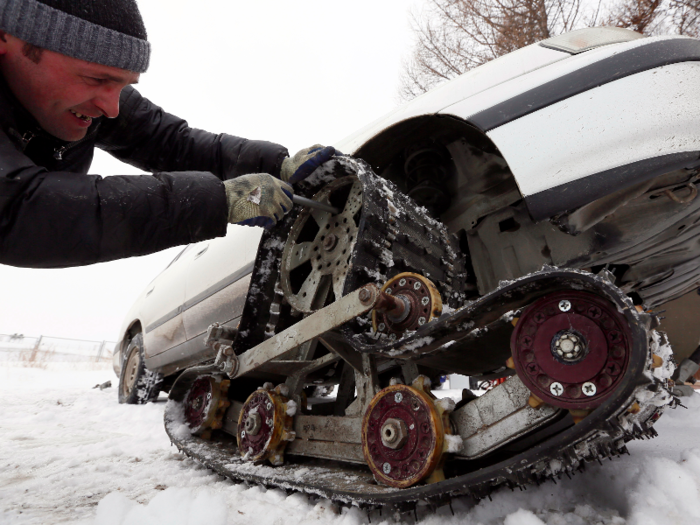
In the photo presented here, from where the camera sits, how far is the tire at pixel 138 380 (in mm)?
4664

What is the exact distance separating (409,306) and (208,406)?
5.39 feet

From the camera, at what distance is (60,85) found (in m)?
1.42

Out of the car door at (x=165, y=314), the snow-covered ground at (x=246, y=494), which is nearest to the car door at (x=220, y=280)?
the car door at (x=165, y=314)

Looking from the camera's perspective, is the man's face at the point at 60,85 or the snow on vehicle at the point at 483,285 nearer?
the snow on vehicle at the point at 483,285

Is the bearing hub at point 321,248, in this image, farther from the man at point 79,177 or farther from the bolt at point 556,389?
the bolt at point 556,389

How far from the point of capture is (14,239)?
1.19 meters

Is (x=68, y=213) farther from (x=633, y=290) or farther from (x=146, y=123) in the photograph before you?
(x=633, y=290)

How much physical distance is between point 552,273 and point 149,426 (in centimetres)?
357

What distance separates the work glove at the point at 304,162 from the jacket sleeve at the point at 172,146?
7.3 inches

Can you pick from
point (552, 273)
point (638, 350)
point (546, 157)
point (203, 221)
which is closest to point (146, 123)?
point (203, 221)

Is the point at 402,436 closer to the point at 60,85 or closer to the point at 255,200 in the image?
the point at 255,200

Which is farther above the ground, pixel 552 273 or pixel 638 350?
pixel 552 273

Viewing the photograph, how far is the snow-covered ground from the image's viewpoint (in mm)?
1138

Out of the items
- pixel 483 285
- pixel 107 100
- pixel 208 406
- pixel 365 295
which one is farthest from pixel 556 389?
pixel 208 406
